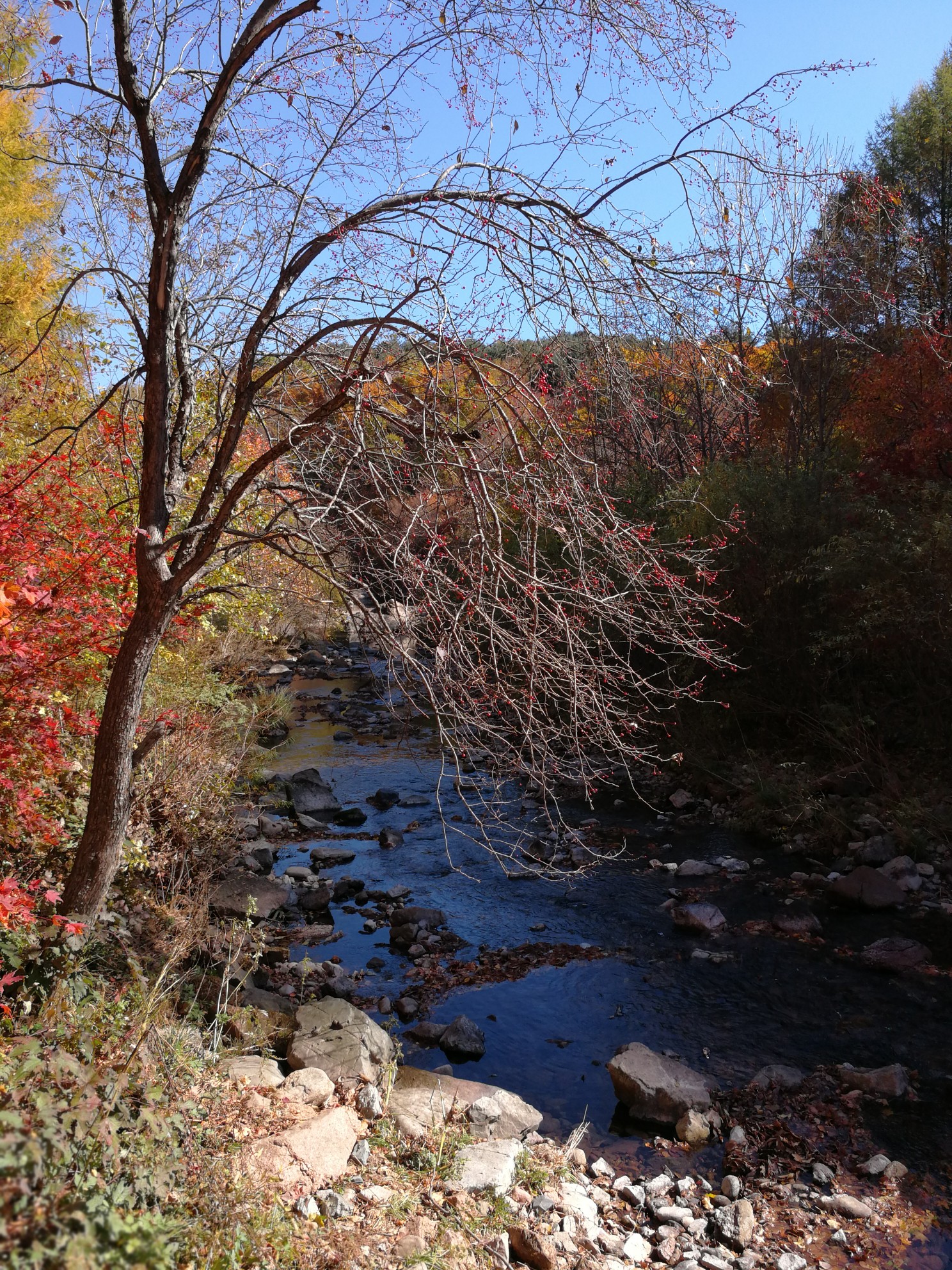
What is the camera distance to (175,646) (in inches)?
321

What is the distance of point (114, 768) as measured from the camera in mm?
4277

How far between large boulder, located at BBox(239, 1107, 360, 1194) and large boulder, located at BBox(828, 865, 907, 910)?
17.2ft

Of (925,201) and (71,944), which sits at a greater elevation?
(925,201)

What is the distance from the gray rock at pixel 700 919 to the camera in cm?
736

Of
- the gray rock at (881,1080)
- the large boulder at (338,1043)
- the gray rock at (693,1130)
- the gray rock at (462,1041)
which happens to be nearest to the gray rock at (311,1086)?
the large boulder at (338,1043)

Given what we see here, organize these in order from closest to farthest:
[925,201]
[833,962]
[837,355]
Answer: [833,962], [837,355], [925,201]

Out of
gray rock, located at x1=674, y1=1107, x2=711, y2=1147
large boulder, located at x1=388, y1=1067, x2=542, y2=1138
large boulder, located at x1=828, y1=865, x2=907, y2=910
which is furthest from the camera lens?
large boulder, located at x1=828, y1=865, x2=907, y2=910

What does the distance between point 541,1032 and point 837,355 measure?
38.6ft

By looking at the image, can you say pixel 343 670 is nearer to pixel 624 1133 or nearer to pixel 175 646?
pixel 175 646

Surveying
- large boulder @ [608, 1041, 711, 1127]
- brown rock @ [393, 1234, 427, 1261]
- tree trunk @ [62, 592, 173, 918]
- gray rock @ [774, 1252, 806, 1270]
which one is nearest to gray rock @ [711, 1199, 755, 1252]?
gray rock @ [774, 1252, 806, 1270]

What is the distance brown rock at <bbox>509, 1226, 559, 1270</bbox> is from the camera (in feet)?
11.5

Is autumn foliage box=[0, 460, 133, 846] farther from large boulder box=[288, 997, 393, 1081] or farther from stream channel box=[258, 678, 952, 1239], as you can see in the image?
stream channel box=[258, 678, 952, 1239]

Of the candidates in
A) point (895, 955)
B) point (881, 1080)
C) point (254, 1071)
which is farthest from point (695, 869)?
point (254, 1071)

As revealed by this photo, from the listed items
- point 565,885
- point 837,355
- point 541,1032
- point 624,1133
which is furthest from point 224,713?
point 837,355
